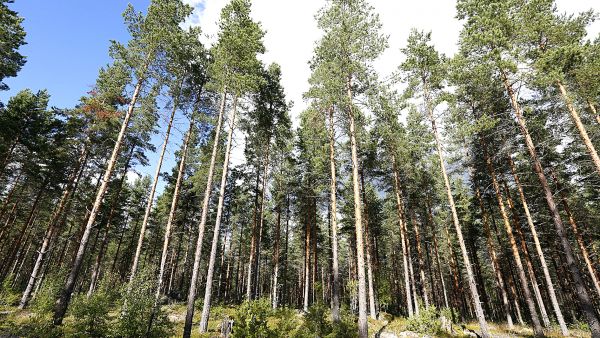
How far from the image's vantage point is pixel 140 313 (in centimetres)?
934

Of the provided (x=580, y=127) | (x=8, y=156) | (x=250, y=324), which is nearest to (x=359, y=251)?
(x=250, y=324)

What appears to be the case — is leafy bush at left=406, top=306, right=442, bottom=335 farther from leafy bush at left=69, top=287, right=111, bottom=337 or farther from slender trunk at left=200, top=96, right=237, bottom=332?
leafy bush at left=69, top=287, right=111, bottom=337

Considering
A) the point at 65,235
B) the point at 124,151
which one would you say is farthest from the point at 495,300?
the point at 65,235

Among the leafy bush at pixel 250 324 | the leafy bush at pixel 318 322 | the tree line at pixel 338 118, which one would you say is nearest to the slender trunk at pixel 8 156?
the tree line at pixel 338 118

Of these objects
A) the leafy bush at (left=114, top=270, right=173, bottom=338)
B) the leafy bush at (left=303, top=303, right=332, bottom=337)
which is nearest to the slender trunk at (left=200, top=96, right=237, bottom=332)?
the leafy bush at (left=114, top=270, right=173, bottom=338)

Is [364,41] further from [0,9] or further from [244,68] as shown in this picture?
[0,9]

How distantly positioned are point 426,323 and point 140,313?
48.2 feet

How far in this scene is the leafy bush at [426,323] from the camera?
1529 cm

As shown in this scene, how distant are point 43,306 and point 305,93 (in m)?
17.0

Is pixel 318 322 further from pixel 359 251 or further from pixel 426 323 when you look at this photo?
pixel 426 323

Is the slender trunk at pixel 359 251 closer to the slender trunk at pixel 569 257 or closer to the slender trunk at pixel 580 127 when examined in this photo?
the slender trunk at pixel 569 257

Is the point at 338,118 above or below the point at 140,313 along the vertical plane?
above

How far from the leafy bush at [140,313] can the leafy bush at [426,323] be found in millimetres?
13427

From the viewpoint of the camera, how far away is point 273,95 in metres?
20.2
